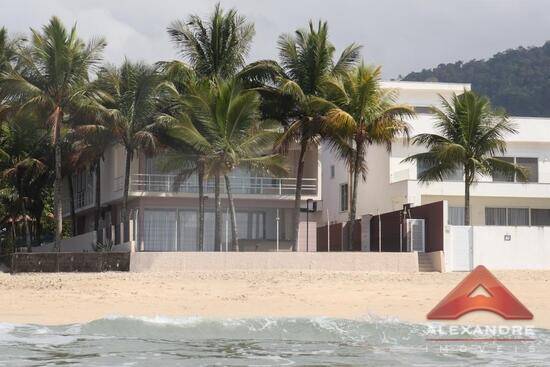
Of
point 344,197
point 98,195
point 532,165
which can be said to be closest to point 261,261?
point 98,195

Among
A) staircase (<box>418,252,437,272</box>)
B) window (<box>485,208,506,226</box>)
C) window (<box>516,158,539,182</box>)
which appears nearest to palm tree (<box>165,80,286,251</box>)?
staircase (<box>418,252,437,272</box>)

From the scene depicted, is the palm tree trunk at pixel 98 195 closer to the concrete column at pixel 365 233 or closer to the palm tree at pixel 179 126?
the palm tree at pixel 179 126

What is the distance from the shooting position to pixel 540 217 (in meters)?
47.3

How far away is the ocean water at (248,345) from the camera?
18.9m

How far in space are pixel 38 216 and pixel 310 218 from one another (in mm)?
20985

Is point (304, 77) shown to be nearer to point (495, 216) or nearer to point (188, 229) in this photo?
point (188, 229)

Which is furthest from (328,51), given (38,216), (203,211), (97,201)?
(38,216)

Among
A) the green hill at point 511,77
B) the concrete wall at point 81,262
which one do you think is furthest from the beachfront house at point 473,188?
the green hill at point 511,77

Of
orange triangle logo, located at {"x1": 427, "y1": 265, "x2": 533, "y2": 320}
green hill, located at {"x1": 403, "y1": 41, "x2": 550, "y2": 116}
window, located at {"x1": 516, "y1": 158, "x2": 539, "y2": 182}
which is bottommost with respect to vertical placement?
orange triangle logo, located at {"x1": 427, "y1": 265, "x2": 533, "y2": 320}

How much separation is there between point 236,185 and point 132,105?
642 centimetres

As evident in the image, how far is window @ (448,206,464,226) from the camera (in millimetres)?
45375

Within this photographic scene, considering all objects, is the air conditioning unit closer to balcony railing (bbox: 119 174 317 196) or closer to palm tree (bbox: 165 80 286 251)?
palm tree (bbox: 165 80 286 251)

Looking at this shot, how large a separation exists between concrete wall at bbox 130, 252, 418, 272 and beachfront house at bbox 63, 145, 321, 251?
6.81 meters

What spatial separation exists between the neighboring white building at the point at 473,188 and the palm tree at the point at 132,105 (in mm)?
11995
